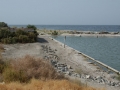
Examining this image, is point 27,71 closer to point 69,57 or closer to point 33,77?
point 33,77

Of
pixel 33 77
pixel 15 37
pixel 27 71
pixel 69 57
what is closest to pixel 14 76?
pixel 27 71

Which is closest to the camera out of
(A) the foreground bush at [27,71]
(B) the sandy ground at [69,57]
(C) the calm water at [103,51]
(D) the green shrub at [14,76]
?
(D) the green shrub at [14,76]

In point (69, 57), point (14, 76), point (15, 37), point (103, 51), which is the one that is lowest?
point (103, 51)

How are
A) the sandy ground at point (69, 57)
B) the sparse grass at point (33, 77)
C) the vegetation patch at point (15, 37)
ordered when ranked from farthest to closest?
the vegetation patch at point (15, 37) < the sandy ground at point (69, 57) < the sparse grass at point (33, 77)

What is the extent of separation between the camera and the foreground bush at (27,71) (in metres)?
9.96

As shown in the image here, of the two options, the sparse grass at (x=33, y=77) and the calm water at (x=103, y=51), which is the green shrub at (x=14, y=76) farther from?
the calm water at (x=103, y=51)

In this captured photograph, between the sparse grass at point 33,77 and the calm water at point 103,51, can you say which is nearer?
the sparse grass at point 33,77

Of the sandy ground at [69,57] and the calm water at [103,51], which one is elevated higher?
the sandy ground at [69,57]

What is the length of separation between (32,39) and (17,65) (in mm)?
25104

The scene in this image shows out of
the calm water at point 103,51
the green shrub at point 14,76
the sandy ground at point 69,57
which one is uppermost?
the green shrub at point 14,76

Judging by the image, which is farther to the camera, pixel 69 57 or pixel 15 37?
pixel 15 37

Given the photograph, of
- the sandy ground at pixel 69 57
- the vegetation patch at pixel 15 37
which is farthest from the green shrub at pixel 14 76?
the vegetation patch at pixel 15 37

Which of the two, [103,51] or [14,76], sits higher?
[14,76]

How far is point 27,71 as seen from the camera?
34.4 feet
